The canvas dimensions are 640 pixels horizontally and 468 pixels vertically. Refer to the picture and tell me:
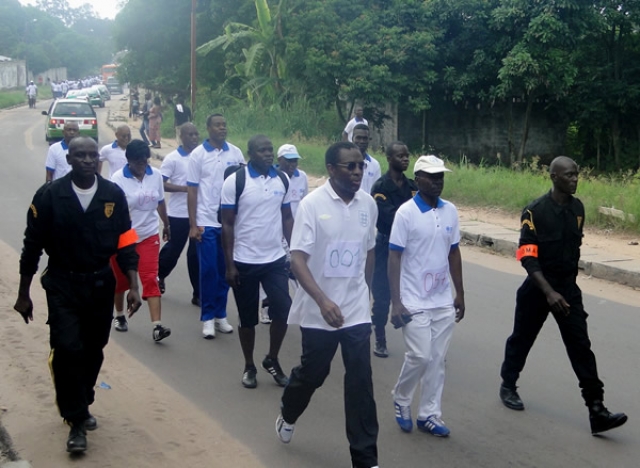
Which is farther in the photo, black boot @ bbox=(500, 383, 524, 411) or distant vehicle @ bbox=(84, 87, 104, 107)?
distant vehicle @ bbox=(84, 87, 104, 107)

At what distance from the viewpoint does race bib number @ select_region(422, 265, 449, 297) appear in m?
5.16

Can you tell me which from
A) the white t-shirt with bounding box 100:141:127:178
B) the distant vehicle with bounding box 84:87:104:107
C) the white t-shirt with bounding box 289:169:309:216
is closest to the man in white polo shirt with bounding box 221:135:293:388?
the white t-shirt with bounding box 289:169:309:216

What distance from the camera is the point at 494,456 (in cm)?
491

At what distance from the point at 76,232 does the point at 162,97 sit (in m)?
38.4

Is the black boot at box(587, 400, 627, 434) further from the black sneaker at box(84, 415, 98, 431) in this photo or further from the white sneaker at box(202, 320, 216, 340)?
the white sneaker at box(202, 320, 216, 340)

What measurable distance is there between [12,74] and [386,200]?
77.8 meters

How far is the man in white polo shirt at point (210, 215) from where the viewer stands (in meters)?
7.48

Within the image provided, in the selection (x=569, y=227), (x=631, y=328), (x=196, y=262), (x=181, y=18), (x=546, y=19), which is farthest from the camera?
(x=181, y=18)

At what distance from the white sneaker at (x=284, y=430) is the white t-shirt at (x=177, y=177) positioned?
152 inches

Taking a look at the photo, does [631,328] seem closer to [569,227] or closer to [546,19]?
[569,227]

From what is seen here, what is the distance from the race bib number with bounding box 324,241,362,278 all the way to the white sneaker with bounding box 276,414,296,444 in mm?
983

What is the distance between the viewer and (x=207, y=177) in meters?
7.64

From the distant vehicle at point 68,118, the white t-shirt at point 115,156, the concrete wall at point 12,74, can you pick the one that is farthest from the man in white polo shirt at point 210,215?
the concrete wall at point 12,74

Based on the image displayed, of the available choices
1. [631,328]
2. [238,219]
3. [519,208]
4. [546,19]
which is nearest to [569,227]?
[238,219]
